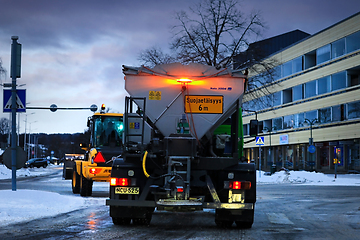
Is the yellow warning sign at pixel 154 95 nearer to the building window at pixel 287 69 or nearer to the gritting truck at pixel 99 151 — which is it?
the gritting truck at pixel 99 151

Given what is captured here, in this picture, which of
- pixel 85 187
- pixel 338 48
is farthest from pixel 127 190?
pixel 338 48

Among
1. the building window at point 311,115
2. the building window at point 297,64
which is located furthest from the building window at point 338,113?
the building window at point 297,64

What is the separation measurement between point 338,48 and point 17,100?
3959 centimetres

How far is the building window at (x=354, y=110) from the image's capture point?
149 ft

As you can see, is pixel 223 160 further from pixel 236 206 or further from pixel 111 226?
pixel 111 226

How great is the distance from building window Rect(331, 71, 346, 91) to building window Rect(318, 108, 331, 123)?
237 cm

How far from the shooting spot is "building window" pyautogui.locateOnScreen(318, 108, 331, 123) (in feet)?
165

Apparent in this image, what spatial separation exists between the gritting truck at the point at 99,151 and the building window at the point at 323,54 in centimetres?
3658

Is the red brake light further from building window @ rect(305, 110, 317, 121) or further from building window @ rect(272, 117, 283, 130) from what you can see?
building window @ rect(272, 117, 283, 130)

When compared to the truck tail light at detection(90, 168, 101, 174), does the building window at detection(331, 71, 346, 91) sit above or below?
above

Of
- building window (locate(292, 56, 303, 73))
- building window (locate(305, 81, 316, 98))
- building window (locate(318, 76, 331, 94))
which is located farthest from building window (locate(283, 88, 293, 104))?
building window (locate(318, 76, 331, 94))

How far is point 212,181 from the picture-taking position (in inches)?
366

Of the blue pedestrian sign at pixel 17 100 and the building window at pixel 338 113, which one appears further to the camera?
the building window at pixel 338 113

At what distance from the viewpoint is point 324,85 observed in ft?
169
